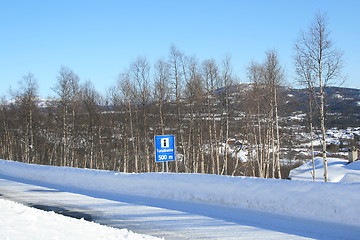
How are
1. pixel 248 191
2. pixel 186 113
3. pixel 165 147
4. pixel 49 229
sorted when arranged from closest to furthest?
pixel 49 229 < pixel 248 191 < pixel 165 147 < pixel 186 113

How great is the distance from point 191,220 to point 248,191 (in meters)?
2.14

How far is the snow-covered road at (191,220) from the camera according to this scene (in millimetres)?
7016

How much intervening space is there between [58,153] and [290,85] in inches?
1984

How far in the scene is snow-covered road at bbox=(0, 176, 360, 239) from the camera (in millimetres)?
7016

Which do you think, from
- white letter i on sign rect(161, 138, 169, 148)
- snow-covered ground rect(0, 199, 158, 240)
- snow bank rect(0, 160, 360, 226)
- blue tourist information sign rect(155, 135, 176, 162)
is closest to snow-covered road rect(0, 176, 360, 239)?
snow bank rect(0, 160, 360, 226)

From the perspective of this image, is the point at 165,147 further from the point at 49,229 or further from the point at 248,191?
the point at 49,229

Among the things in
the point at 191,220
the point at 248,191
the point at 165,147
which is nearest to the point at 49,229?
the point at 191,220

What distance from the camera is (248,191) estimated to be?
9.71 metres

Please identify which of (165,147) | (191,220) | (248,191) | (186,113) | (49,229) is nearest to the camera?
(49,229)

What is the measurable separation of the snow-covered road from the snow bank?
0.32 meters

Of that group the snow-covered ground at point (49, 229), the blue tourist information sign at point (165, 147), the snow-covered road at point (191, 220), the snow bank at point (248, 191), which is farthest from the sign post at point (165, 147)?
the snow-covered ground at point (49, 229)

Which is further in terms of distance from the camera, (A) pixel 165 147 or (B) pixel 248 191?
(A) pixel 165 147

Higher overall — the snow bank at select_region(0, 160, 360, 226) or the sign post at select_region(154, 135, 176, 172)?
the sign post at select_region(154, 135, 176, 172)

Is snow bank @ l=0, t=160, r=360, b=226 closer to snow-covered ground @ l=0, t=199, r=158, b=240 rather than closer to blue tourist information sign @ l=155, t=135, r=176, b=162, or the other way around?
blue tourist information sign @ l=155, t=135, r=176, b=162
